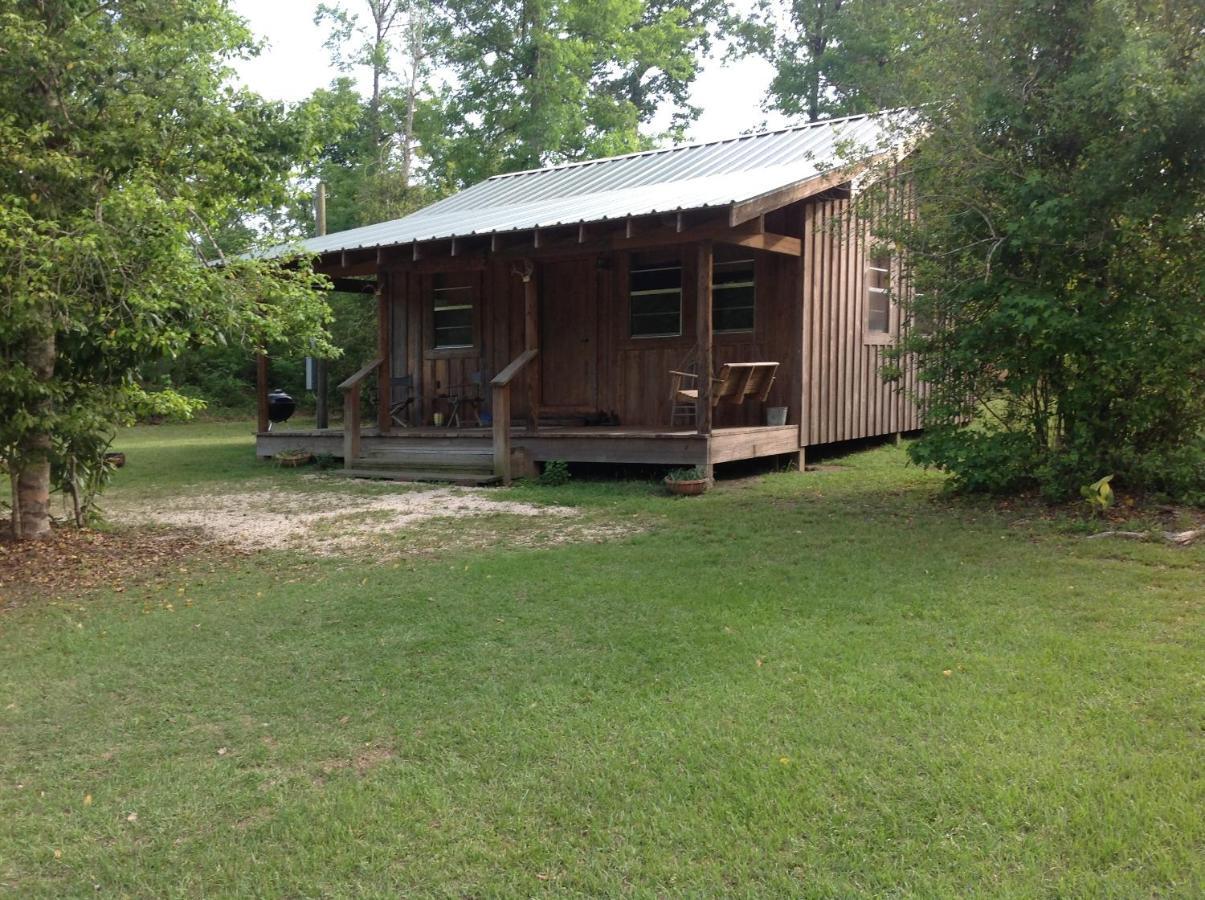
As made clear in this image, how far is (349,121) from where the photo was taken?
745 cm

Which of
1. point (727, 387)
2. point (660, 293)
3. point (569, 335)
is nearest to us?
point (727, 387)

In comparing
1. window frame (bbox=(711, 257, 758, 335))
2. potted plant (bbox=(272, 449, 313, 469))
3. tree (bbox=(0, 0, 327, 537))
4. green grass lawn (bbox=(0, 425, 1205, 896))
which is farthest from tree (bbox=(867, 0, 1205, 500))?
potted plant (bbox=(272, 449, 313, 469))

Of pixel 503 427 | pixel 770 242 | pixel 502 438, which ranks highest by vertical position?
pixel 770 242

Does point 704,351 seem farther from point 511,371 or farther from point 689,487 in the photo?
point 511,371

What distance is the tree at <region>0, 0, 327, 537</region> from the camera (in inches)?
229

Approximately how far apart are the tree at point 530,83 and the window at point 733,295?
1531 centimetres

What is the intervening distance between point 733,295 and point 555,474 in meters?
3.11

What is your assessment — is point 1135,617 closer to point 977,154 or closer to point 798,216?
point 977,154

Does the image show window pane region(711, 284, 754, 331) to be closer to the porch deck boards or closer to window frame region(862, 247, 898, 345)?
the porch deck boards

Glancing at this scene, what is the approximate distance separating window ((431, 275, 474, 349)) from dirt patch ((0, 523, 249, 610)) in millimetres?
5966

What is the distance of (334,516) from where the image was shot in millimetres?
8508

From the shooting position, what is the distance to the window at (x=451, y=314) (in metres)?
13.1

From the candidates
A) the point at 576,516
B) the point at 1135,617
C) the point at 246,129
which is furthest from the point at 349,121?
the point at 1135,617

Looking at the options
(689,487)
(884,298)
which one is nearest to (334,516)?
(689,487)
